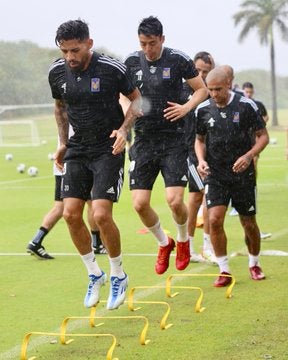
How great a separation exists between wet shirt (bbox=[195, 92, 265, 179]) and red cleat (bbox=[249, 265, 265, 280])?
1025 millimetres

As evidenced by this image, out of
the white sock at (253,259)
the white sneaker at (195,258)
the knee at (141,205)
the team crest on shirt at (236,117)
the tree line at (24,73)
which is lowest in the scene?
the tree line at (24,73)

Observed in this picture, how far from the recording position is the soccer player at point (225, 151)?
1015 cm

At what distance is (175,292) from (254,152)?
5.35ft

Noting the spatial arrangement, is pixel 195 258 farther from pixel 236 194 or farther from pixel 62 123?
pixel 62 123

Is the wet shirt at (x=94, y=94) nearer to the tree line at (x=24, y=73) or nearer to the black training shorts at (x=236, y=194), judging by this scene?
the black training shorts at (x=236, y=194)

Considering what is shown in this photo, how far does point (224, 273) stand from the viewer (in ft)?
33.8

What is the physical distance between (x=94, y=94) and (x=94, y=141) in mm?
444

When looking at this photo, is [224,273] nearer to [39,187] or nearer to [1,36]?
[39,187]

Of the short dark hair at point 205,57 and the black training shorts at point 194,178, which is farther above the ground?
the short dark hair at point 205,57

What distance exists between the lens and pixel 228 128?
10156 millimetres

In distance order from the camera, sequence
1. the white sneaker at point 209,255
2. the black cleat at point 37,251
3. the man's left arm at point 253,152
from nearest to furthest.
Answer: the man's left arm at point 253,152 < the white sneaker at point 209,255 < the black cleat at point 37,251

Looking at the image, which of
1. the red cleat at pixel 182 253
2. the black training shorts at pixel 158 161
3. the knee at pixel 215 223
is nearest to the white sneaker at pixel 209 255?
the red cleat at pixel 182 253

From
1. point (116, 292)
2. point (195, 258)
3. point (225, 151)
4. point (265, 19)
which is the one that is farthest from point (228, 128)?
point (265, 19)

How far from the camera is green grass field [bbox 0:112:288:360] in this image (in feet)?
25.0
